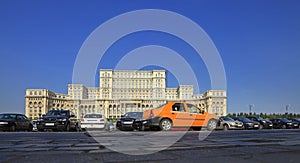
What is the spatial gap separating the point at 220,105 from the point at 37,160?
12623 cm

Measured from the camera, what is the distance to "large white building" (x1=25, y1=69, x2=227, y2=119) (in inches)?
5167

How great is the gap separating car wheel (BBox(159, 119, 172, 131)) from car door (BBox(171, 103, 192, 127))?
0.28 meters

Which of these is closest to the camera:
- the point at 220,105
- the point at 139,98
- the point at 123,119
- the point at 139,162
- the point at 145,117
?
the point at 139,162

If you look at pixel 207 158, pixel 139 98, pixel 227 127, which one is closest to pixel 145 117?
pixel 227 127

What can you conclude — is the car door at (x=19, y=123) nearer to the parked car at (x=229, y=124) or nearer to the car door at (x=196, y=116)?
the car door at (x=196, y=116)

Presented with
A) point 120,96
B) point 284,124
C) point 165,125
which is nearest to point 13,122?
point 165,125

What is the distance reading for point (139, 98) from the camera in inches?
5517

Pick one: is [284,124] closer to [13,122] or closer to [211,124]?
[211,124]

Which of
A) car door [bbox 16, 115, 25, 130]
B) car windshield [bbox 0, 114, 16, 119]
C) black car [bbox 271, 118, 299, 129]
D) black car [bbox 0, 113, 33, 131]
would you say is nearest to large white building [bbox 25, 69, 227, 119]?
black car [bbox 271, 118, 299, 129]

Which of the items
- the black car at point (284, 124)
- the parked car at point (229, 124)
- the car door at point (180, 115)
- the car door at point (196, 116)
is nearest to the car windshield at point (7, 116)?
the car door at point (180, 115)

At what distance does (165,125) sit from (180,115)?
1.02 meters

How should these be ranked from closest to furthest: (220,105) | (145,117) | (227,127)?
1. (145,117)
2. (227,127)
3. (220,105)

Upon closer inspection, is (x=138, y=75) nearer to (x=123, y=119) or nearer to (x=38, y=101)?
(x=38, y=101)

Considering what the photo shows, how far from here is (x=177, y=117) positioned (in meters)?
16.7
